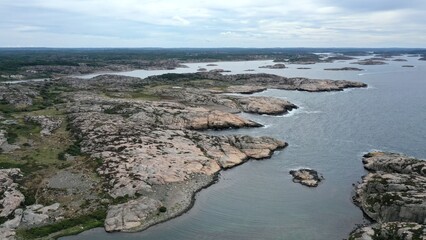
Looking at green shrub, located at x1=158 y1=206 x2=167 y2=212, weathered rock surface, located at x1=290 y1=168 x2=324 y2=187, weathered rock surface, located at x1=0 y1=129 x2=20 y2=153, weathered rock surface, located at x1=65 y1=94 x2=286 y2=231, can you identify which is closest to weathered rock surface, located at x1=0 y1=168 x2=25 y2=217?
weathered rock surface, located at x1=65 y1=94 x2=286 y2=231

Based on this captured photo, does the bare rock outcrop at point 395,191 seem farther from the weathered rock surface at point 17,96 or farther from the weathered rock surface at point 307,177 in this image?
the weathered rock surface at point 17,96

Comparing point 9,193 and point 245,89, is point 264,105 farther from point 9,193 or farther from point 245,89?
point 9,193

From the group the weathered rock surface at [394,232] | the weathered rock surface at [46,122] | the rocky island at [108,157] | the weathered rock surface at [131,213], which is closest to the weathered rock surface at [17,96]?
the rocky island at [108,157]

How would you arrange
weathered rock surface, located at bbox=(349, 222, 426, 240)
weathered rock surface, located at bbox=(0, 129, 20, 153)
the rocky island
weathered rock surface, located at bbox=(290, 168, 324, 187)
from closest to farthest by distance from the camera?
weathered rock surface, located at bbox=(349, 222, 426, 240) → the rocky island → weathered rock surface, located at bbox=(290, 168, 324, 187) → weathered rock surface, located at bbox=(0, 129, 20, 153)

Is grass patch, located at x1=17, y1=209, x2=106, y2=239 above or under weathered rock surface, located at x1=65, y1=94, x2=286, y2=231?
under

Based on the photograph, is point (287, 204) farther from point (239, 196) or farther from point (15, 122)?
point (15, 122)

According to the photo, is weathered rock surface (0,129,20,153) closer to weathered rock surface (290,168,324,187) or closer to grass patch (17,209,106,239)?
grass patch (17,209,106,239)
